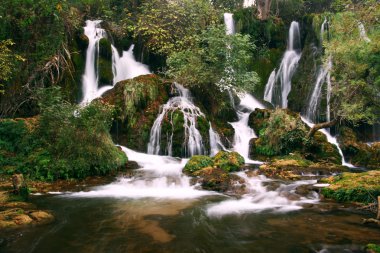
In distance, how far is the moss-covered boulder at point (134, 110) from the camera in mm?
15758

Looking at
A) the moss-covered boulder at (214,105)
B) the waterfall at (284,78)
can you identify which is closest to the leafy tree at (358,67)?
the moss-covered boulder at (214,105)

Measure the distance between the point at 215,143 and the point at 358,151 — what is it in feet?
24.6

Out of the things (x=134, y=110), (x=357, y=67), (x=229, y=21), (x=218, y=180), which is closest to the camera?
(x=218, y=180)

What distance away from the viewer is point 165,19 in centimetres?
2256

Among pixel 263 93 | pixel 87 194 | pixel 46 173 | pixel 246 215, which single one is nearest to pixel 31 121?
pixel 46 173

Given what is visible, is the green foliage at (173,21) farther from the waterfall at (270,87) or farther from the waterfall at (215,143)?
the waterfall at (215,143)

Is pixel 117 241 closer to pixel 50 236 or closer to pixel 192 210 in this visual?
pixel 50 236

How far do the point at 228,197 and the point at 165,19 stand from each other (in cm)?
1652

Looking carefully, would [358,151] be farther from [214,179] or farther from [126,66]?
[126,66]

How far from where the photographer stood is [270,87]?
80.7 feet

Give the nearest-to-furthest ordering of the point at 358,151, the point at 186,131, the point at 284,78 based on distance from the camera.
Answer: the point at 186,131, the point at 358,151, the point at 284,78

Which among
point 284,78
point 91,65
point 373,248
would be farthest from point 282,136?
point 91,65

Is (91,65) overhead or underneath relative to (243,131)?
overhead

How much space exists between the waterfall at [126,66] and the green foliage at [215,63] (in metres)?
4.19
